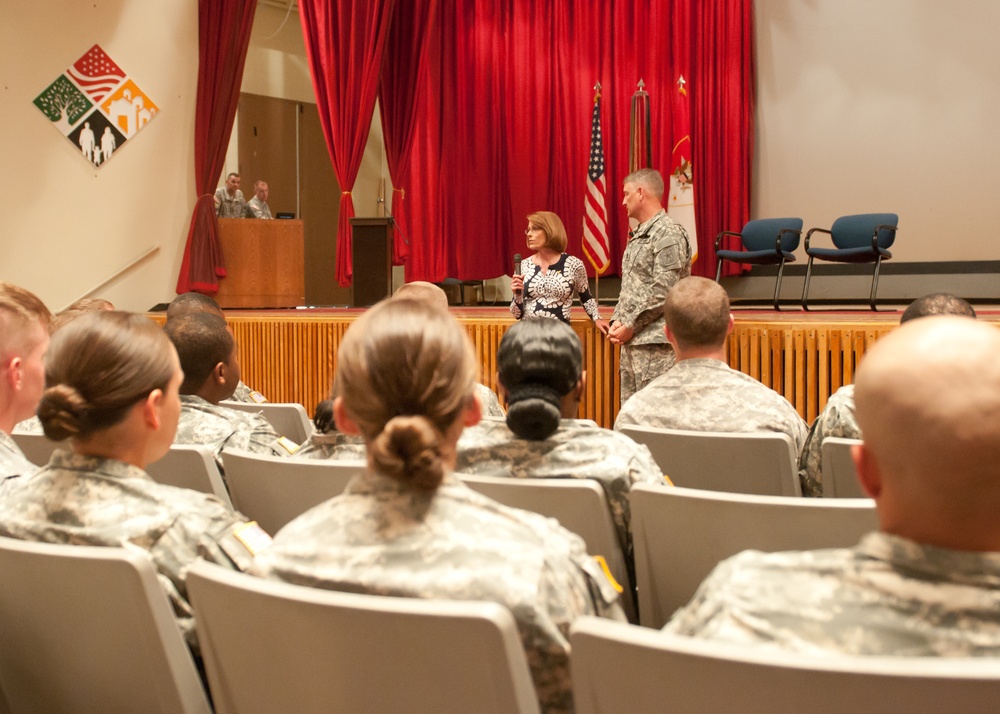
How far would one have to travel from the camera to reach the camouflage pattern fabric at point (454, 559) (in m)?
1.11

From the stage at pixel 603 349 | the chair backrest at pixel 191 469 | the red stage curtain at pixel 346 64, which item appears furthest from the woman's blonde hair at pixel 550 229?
the chair backrest at pixel 191 469

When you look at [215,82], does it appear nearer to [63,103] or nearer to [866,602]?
[63,103]

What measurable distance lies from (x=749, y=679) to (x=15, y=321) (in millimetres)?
1817

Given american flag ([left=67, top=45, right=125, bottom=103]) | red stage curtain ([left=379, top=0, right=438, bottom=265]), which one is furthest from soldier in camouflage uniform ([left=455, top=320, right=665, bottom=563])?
american flag ([left=67, top=45, right=125, bottom=103])

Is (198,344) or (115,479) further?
(198,344)

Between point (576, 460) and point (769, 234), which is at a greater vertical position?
point (769, 234)

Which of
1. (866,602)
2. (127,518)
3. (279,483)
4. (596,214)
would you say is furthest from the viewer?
(596,214)

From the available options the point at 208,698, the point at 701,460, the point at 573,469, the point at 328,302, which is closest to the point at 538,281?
the point at 701,460

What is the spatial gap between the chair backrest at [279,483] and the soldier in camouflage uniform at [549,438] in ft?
0.86

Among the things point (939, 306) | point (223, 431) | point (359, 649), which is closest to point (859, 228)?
point (939, 306)

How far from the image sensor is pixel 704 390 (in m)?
2.71

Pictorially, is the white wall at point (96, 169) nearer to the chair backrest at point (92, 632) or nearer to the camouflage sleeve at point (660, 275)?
the camouflage sleeve at point (660, 275)

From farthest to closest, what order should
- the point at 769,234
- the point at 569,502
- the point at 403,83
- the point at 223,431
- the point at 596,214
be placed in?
the point at 403,83 < the point at 769,234 < the point at 596,214 < the point at 223,431 < the point at 569,502

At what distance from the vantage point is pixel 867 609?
95 centimetres
